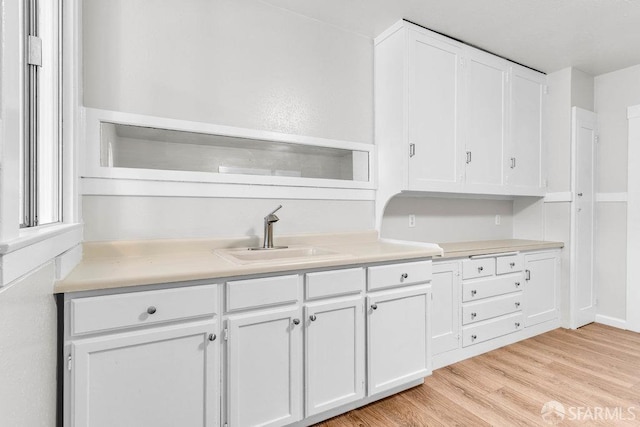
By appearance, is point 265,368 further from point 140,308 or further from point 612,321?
point 612,321

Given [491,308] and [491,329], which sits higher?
[491,308]

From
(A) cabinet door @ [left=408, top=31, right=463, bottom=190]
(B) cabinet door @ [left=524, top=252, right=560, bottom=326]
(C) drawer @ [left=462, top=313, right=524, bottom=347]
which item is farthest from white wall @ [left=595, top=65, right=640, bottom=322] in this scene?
(A) cabinet door @ [left=408, top=31, right=463, bottom=190]

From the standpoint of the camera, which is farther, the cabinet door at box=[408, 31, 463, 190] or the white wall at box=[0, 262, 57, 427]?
the cabinet door at box=[408, 31, 463, 190]

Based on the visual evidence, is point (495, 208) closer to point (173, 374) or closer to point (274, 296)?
point (274, 296)

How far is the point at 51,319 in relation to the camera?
1.14 meters

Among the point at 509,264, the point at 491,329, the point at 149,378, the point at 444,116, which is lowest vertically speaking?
the point at 491,329

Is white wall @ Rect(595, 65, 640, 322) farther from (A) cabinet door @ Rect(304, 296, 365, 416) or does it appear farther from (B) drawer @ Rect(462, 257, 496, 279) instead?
(A) cabinet door @ Rect(304, 296, 365, 416)

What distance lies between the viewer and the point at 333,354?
177cm

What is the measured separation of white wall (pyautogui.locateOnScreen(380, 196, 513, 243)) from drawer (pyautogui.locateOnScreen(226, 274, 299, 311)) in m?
1.31

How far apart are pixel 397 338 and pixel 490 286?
1.16 meters

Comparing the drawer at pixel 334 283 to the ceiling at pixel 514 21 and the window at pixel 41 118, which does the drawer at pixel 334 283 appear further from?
the ceiling at pixel 514 21

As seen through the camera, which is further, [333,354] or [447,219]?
[447,219]

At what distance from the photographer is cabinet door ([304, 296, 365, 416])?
1.70 metres

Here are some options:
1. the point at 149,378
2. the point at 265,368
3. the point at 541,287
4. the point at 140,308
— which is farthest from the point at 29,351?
the point at 541,287
